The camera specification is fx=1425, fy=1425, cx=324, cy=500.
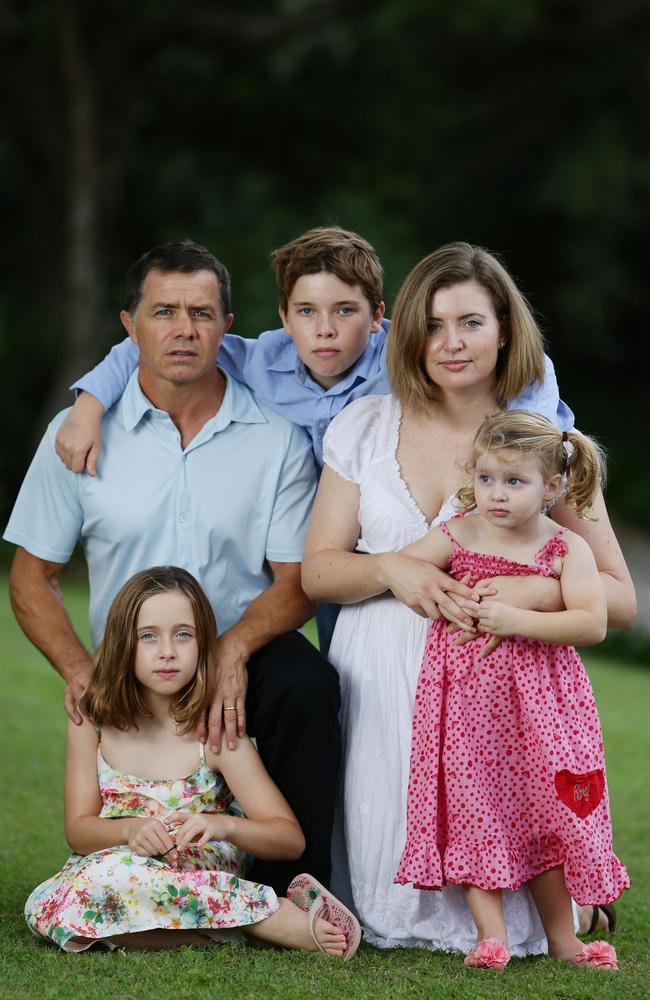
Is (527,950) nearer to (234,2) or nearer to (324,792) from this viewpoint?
(324,792)

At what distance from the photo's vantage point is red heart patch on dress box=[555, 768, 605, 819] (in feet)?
10.6

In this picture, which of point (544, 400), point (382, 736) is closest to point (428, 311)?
point (544, 400)

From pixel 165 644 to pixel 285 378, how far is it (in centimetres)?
95

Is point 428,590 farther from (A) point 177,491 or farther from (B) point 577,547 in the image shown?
(A) point 177,491

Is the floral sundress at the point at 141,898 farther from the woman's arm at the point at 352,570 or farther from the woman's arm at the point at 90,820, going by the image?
the woman's arm at the point at 352,570

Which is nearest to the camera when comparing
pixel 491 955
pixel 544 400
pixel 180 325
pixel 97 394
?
pixel 491 955

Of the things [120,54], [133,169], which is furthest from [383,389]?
[133,169]

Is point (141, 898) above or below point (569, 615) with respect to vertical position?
below

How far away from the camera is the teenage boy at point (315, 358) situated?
A: 3.85m

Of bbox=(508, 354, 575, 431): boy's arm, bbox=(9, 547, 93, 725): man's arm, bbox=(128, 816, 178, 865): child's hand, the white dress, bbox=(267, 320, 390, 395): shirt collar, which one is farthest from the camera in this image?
bbox=(267, 320, 390, 395): shirt collar

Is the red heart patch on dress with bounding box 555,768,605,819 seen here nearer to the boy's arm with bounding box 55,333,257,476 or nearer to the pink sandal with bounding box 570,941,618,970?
the pink sandal with bounding box 570,941,618,970

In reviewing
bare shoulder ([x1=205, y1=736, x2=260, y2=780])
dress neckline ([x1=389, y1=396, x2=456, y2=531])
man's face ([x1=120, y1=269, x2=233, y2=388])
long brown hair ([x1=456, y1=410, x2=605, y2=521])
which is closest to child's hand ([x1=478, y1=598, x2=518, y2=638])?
long brown hair ([x1=456, y1=410, x2=605, y2=521])

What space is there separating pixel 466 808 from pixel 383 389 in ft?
4.02

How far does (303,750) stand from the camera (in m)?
3.50
